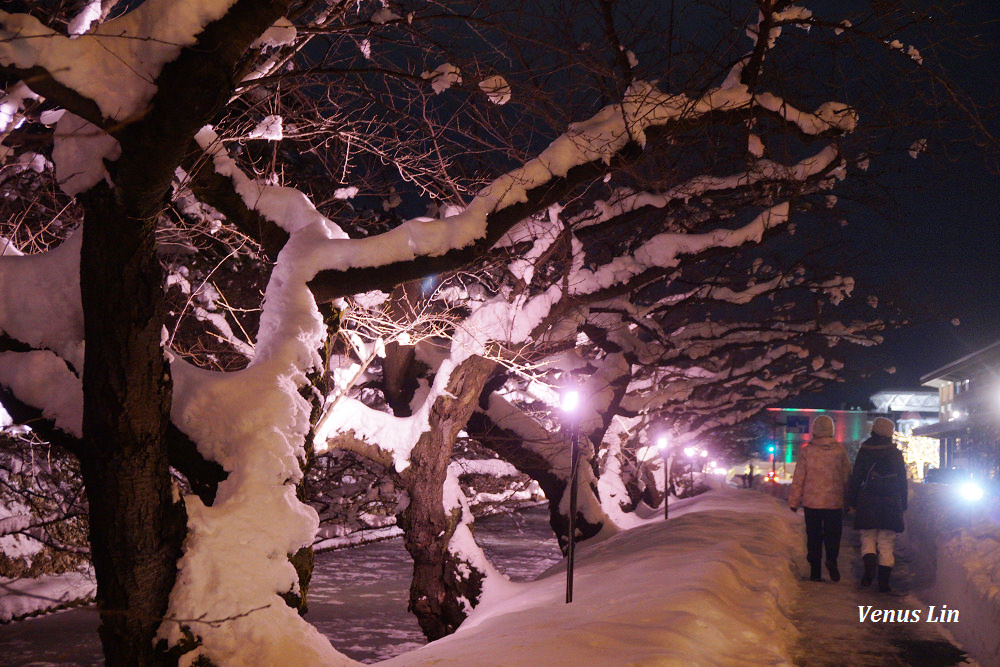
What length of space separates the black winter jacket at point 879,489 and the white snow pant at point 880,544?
17cm

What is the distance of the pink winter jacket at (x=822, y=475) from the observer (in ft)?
28.8

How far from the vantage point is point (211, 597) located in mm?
4285

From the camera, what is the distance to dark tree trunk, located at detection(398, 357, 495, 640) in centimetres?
866

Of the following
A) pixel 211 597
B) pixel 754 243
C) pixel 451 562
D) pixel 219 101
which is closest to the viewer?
pixel 219 101

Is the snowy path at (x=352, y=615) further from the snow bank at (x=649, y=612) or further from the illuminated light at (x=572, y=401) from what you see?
the illuminated light at (x=572, y=401)

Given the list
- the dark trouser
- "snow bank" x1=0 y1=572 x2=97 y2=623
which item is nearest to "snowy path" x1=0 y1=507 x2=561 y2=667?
"snow bank" x1=0 y1=572 x2=97 y2=623

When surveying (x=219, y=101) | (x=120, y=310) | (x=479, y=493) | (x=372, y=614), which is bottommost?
(x=372, y=614)

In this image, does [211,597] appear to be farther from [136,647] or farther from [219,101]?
[219,101]

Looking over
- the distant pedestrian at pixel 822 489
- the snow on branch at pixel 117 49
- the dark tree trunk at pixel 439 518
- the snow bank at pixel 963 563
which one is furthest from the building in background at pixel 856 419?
the snow on branch at pixel 117 49

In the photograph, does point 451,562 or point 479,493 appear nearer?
point 451,562

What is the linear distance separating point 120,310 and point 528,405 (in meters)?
17.3

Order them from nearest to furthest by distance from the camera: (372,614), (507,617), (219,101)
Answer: (219,101) < (507,617) < (372,614)

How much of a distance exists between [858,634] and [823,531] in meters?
2.75

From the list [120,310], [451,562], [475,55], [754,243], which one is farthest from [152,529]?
[754,243]
